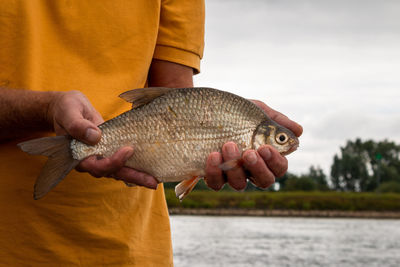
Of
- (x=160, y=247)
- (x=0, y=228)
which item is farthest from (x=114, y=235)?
(x=0, y=228)

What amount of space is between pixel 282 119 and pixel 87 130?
1.23 metres

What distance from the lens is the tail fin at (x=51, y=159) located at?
2.09 meters

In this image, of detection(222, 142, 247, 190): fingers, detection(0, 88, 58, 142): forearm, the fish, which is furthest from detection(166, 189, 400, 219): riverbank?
detection(0, 88, 58, 142): forearm

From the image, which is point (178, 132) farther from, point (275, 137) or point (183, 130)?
point (275, 137)

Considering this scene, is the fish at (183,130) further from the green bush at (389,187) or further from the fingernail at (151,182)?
the green bush at (389,187)

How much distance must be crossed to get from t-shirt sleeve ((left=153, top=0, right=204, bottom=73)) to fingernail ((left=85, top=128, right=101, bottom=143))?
0.84 meters

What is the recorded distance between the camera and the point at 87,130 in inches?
84.7

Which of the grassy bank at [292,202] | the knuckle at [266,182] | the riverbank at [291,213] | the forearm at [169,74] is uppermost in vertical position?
the forearm at [169,74]

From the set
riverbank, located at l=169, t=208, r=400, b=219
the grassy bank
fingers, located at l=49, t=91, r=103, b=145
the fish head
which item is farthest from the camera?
riverbank, located at l=169, t=208, r=400, b=219

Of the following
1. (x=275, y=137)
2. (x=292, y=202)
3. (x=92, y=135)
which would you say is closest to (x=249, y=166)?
(x=275, y=137)

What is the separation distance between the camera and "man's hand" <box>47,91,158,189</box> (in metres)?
2.09

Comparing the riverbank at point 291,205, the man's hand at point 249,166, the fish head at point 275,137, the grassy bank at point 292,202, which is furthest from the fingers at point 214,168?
the riverbank at point 291,205

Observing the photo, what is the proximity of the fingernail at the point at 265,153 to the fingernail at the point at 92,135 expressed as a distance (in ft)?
2.59

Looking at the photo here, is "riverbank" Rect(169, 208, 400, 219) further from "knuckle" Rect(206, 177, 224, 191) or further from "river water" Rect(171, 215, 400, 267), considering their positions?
"knuckle" Rect(206, 177, 224, 191)
